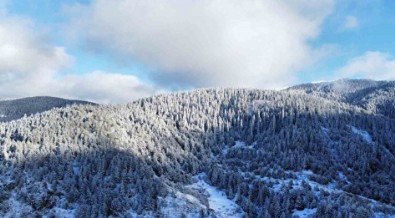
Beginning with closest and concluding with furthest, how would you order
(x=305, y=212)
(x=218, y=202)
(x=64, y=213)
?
1. (x=64, y=213)
2. (x=305, y=212)
3. (x=218, y=202)

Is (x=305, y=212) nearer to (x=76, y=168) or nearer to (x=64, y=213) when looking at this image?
(x=64, y=213)

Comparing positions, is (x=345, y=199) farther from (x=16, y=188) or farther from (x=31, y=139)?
(x=31, y=139)

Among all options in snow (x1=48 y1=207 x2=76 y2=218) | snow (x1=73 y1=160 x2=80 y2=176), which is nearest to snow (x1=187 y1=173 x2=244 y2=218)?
snow (x1=73 y1=160 x2=80 y2=176)

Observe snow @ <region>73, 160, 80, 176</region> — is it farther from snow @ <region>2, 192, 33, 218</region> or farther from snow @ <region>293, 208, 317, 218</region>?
snow @ <region>293, 208, 317, 218</region>

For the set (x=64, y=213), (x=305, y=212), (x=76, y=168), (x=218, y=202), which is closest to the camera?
(x=64, y=213)

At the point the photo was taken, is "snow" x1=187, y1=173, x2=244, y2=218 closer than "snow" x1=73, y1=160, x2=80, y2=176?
Yes

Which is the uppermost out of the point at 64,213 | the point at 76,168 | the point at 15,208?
the point at 76,168

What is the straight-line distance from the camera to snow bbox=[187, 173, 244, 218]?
15888cm

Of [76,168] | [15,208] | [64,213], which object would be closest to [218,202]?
[76,168]

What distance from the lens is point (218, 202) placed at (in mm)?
170500

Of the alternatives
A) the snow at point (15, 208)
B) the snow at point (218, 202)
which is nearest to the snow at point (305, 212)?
the snow at point (218, 202)

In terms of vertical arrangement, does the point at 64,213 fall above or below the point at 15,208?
below

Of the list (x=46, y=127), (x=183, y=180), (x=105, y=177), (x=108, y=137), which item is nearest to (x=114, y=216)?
(x=105, y=177)

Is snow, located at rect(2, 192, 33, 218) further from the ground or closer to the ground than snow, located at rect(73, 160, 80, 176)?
closer to the ground
